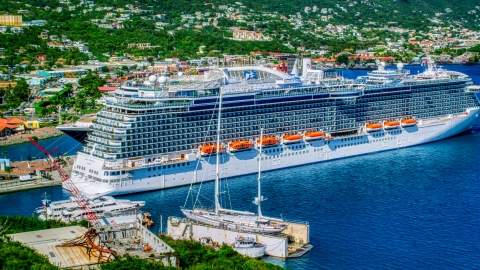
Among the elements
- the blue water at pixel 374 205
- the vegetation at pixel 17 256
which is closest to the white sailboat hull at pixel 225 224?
the blue water at pixel 374 205

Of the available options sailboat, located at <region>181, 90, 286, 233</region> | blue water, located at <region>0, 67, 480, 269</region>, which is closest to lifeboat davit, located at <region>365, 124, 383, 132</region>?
blue water, located at <region>0, 67, 480, 269</region>

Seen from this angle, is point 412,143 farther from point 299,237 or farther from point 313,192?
point 299,237

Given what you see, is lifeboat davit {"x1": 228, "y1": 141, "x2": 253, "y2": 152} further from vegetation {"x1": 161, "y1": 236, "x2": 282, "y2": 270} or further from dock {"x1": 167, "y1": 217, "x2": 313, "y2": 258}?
vegetation {"x1": 161, "y1": 236, "x2": 282, "y2": 270}

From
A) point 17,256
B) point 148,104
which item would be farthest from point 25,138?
point 17,256

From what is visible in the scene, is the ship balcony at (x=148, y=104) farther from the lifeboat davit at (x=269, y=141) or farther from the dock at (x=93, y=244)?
the dock at (x=93, y=244)

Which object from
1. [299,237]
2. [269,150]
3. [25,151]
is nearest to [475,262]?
[299,237]
